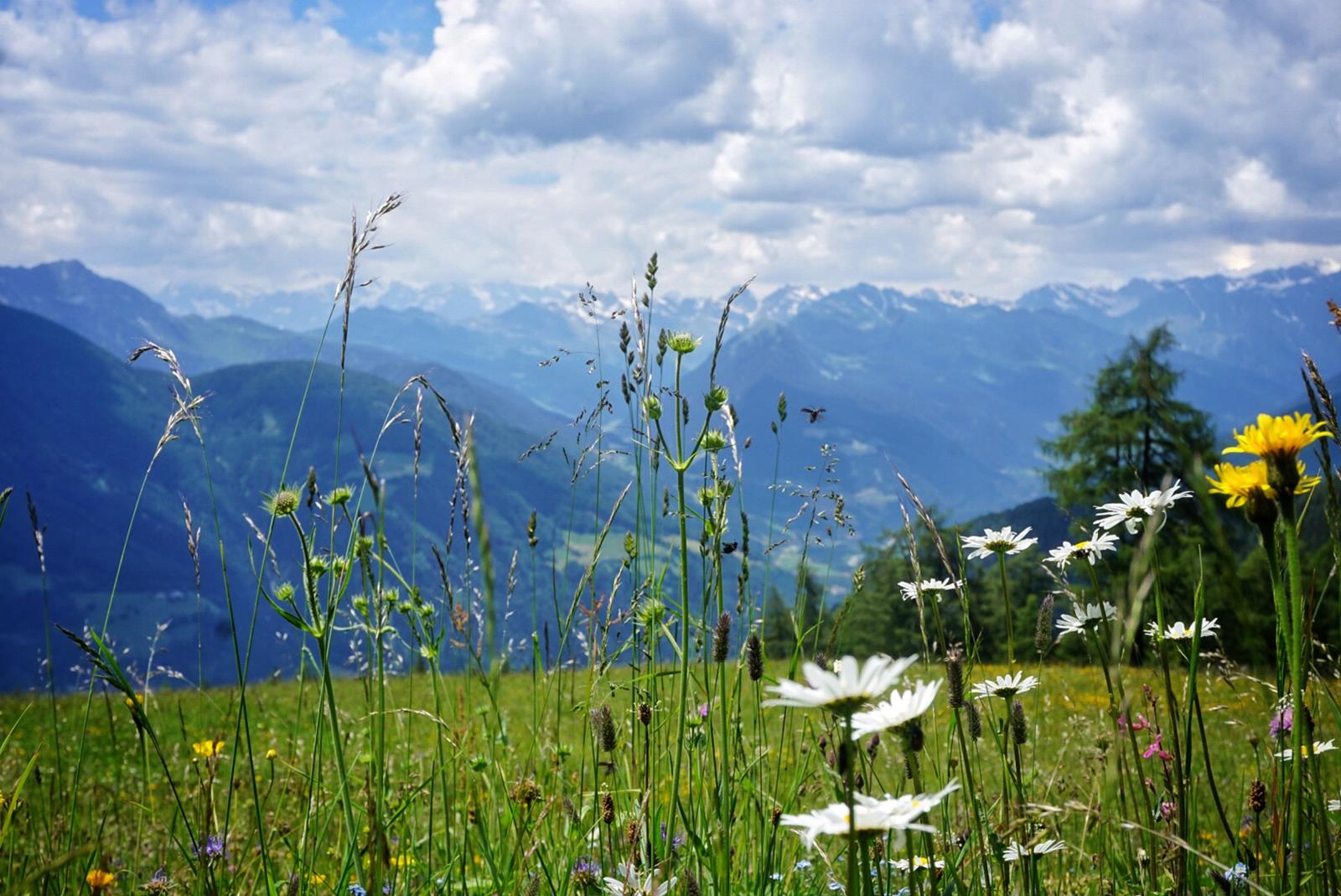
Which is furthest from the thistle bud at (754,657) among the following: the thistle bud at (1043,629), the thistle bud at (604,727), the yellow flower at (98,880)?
the yellow flower at (98,880)

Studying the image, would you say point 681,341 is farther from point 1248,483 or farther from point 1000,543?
point 1248,483

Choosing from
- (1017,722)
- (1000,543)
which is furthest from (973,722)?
(1000,543)

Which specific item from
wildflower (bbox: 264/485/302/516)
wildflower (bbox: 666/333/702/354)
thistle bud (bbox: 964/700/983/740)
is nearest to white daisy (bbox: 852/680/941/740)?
thistle bud (bbox: 964/700/983/740)

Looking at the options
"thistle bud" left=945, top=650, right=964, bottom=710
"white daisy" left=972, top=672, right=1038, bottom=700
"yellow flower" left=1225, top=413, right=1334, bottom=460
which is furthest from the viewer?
"white daisy" left=972, top=672, right=1038, bottom=700

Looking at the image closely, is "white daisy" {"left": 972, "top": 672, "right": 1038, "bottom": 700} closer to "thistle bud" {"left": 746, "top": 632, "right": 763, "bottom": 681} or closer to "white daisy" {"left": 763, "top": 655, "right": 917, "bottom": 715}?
"thistle bud" {"left": 746, "top": 632, "right": 763, "bottom": 681}

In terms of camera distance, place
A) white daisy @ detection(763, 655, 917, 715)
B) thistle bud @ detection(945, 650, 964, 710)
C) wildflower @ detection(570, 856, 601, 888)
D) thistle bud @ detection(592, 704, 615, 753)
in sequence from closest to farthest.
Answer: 1. white daisy @ detection(763, 655, 917, 715)
2. thistle bud @ detection(945, 650, 964, 710)
3. wildflower @ detection(570, 856, 601, 888)
4. thistle bud @ detection(592, 704, 615, 753)

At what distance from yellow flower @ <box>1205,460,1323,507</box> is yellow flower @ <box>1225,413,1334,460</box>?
2 centimetres

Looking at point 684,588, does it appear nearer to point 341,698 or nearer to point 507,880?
point 507,880

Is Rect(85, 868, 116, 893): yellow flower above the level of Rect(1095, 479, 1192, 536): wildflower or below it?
below

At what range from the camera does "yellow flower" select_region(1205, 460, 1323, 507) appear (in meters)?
1.25

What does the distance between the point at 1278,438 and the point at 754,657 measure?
1033 millimetres

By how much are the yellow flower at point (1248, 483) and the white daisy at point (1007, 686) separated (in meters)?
0.53

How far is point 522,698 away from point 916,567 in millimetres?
13889

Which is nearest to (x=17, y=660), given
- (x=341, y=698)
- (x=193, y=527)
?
(x=341, y=698)
